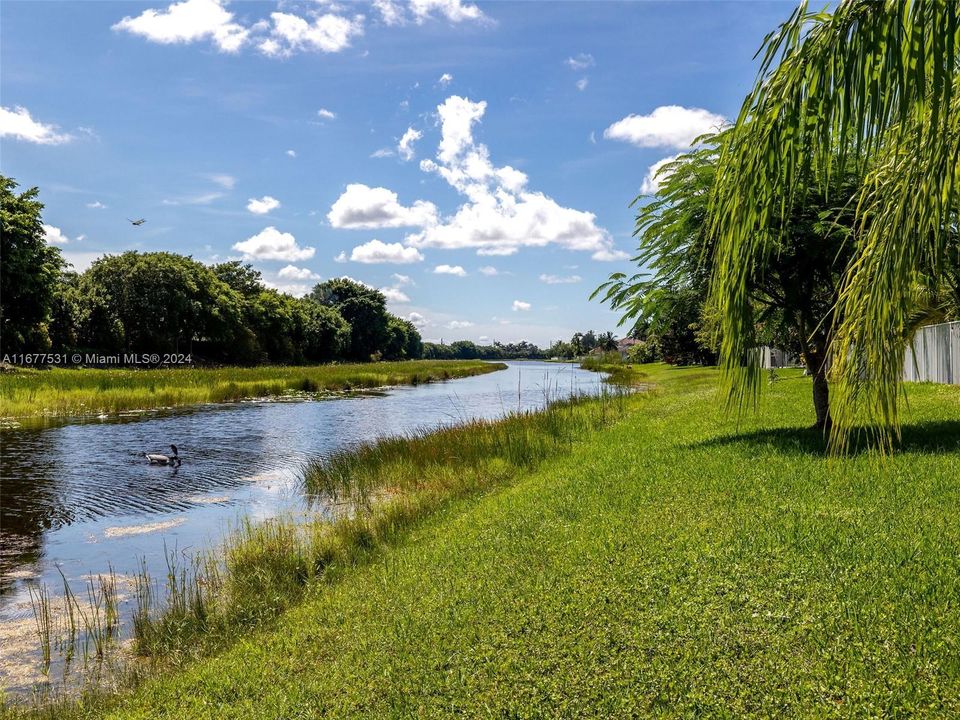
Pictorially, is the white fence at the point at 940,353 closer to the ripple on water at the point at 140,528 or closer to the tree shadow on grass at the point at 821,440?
the tree shadow on grass at the point at 821,440

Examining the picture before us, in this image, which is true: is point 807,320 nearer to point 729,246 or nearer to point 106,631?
point 729,246

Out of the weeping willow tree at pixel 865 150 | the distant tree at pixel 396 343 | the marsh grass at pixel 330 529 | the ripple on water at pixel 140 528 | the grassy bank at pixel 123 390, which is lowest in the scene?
the ripple on water at pixel 140 528

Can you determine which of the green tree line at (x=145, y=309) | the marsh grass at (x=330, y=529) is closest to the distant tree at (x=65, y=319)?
the green tree line at (x=145, y=309)

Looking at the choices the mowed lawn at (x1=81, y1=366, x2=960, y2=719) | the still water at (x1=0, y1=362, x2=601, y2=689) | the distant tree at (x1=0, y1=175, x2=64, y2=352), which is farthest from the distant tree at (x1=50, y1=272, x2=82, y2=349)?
the mowed lawn at (x1=81, y1=366, x2=960, y2=719)

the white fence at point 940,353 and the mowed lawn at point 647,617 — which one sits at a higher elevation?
the white fence at point 940,353

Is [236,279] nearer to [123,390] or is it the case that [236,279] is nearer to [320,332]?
[320,332]

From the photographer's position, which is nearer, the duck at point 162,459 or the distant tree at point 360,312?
the duck at point 162,459

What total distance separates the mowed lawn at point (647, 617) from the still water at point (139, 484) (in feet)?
10.7

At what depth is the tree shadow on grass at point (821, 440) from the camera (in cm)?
966

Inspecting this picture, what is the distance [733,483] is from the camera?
8.61 m

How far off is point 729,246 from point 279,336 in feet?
329

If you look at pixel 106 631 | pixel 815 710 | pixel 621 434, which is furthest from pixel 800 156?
pixel 621 434

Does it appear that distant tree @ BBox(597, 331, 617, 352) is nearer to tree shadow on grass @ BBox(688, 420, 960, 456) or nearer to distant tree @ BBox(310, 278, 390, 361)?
distant tree @ BBox(310, 278, 390, 361)

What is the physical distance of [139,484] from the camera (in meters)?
15.1
